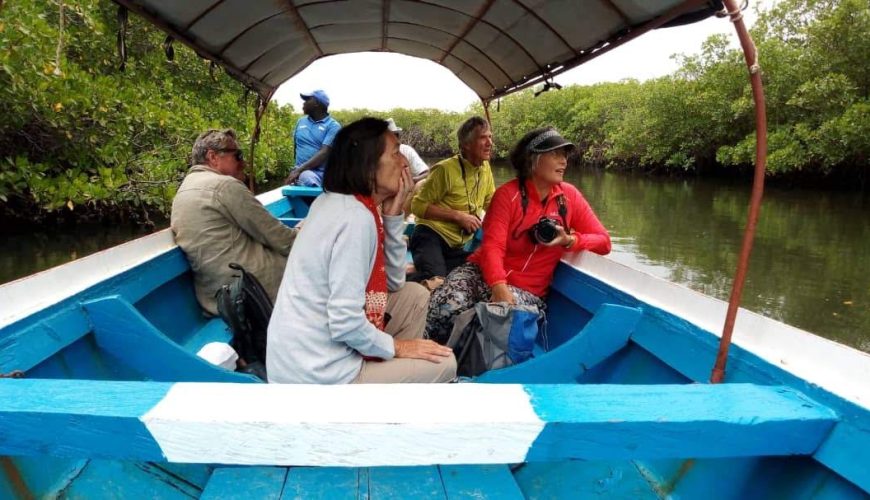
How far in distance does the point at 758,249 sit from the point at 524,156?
956 cm

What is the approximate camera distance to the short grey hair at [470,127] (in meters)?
3.60

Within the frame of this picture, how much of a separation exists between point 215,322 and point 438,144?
40.7m

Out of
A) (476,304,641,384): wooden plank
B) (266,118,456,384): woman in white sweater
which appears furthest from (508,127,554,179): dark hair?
(266,118,456,384): woman in white sweater

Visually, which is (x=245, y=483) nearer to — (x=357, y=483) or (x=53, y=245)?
(x=357, y=483)

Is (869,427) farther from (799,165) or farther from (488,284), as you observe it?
(799,165)

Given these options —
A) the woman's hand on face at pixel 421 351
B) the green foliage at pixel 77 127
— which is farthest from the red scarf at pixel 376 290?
the green foliage at pixel 77 127

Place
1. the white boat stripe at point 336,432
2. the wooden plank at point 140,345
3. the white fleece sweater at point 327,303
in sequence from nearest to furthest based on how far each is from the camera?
the white boat stripe at point 336,432 < the white fleece sweater at point 327,303 < the wooden plank at point 140,345

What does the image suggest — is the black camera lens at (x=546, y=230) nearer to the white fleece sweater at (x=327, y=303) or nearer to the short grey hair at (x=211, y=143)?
the white fleece sweater at (x=327, y=303)

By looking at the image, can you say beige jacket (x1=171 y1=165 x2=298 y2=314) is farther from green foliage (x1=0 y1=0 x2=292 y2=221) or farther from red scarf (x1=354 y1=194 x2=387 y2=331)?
green foliage (x1=0 y1=0 x2=292 y2=221)

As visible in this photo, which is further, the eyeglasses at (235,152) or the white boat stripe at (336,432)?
the eyeglasses at (235,152)

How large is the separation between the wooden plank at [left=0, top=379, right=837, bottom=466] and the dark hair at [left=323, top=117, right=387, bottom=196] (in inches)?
31.4

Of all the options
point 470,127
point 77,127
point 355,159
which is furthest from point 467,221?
point 77,127

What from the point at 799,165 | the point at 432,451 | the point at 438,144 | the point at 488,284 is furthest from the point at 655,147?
the point at 432,451

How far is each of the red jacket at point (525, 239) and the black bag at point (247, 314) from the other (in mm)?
1029
